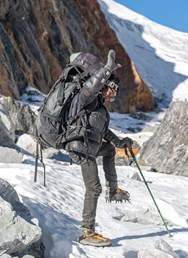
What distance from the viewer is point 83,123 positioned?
4879 millimetres

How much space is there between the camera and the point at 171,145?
1516 centimetres

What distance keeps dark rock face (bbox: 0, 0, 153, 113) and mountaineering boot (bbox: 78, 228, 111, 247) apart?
23.7 m

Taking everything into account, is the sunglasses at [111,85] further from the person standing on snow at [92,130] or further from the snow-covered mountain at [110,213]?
the snow-covered mountain at [110,213]

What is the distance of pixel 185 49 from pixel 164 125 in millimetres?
60466

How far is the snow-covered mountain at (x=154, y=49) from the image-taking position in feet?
195

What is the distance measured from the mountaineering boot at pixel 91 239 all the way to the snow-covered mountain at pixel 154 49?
167 feet

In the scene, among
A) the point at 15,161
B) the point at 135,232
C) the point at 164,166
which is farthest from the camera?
the point at 164,166

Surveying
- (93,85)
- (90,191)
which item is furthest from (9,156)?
(93,85)

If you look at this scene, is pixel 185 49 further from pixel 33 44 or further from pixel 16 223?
pixel 16 223

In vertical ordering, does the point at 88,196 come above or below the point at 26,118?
above

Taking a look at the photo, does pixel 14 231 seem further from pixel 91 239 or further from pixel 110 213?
pixel 110 213

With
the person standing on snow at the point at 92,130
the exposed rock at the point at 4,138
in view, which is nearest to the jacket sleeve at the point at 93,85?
the person standing on snow at the point at 92,130

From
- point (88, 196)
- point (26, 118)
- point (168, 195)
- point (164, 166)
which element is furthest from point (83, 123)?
point (26, 118)

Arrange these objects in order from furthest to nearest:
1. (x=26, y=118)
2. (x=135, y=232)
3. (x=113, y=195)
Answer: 1. (x=26, y=118)
2. (x=135, y=232)
3. (x=113, y=195)
